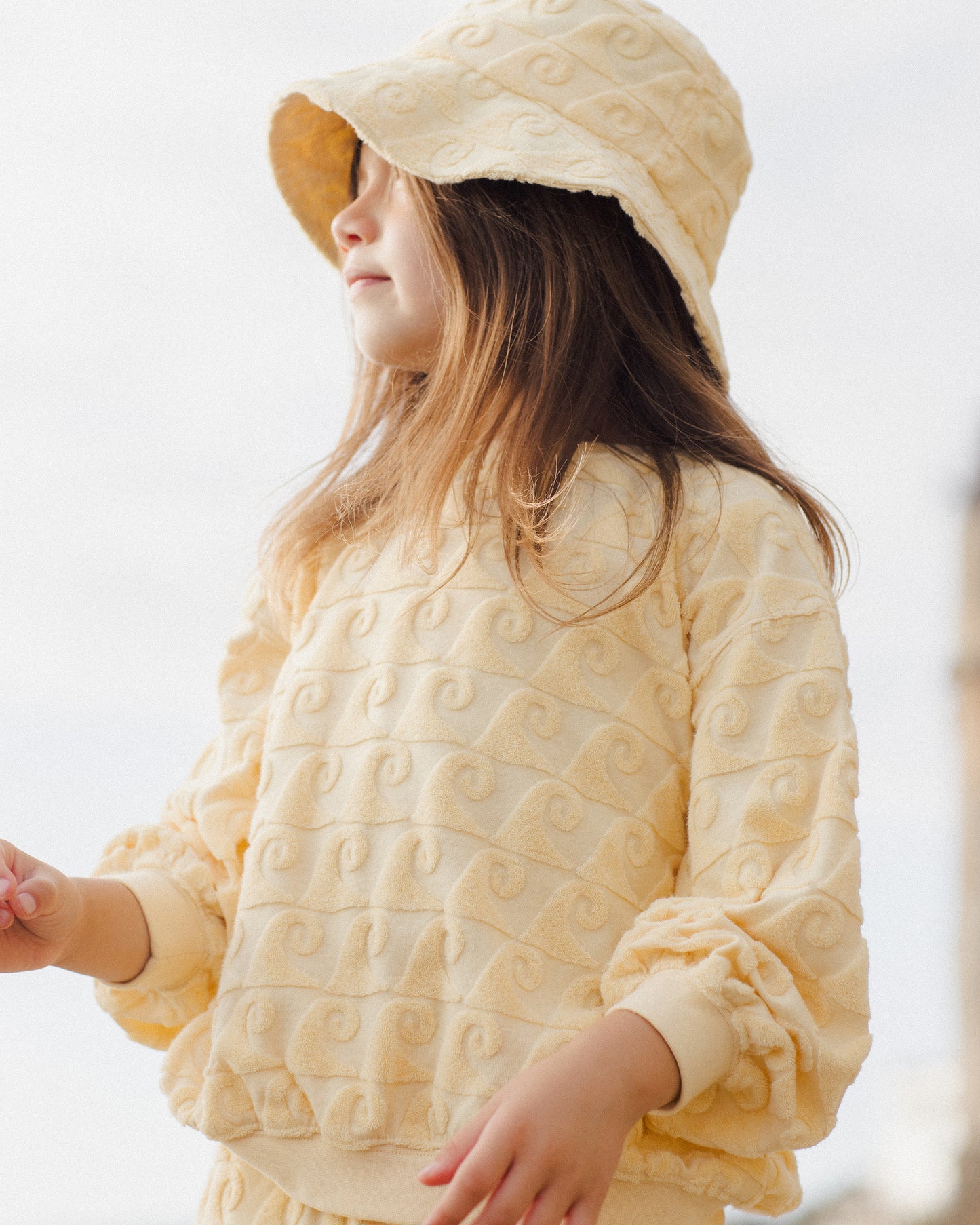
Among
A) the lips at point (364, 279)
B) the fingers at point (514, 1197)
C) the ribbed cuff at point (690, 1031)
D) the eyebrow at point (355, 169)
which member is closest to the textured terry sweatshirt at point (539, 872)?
the ribbed cuff at point (690, 1031)

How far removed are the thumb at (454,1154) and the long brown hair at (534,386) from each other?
40cm

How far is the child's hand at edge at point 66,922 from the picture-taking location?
0.81m

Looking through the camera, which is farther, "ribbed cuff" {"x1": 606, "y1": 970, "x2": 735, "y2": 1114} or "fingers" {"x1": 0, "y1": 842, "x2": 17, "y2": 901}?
"fingers" {"x1": 0, "y1": 842, "x2": 17, "y2": 901}

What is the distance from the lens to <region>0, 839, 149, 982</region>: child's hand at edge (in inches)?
31.8

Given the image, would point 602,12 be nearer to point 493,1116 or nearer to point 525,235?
point 525,235

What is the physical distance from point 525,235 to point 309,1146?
715 mm

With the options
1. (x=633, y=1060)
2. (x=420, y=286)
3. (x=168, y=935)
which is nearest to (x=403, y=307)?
(x=420, y=286)

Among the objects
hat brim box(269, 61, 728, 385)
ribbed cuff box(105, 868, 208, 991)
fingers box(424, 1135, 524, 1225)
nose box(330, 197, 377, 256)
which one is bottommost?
ribbed cuff box(105, 868, 208, 991)

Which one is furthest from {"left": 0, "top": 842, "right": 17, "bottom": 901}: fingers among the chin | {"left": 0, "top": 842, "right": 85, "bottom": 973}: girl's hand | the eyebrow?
the eyebrow

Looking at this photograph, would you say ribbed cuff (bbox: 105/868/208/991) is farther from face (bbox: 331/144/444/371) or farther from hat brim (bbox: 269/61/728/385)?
hat brim (bbox: 269/61/728/385)

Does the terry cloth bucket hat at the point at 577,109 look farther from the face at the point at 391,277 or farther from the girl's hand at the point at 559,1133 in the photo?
the girl's hand at the point at 559,1133

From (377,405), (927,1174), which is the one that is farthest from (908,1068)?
(377,405)

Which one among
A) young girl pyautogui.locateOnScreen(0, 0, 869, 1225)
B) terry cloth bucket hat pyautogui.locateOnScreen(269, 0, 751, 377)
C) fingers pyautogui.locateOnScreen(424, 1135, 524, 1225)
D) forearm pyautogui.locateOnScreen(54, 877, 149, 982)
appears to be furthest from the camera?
terry cloth bucket hat pyautogui.locateOnScreen(269, 0, 751, 377)

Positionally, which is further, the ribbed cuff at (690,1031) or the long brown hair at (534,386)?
the long brown hair at (534,386)
